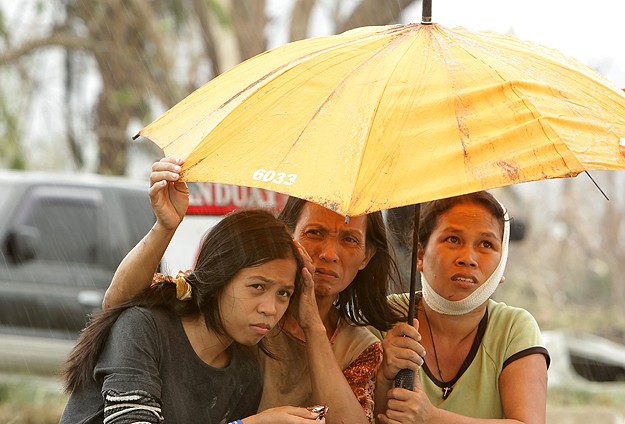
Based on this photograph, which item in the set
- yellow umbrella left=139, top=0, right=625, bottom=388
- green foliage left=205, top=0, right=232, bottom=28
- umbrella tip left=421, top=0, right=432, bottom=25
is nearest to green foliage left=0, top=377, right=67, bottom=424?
yellow umbrella left=139, top=0, right=625, bottom=388

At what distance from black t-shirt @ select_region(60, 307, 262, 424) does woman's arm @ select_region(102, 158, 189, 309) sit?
10 cm

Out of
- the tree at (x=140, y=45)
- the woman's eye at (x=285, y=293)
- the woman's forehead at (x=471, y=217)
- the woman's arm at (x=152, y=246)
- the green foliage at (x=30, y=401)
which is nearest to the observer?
the woman's arm at (x=152, y=246)

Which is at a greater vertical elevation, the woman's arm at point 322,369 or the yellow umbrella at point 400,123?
the yellow umbrella at point 400,123

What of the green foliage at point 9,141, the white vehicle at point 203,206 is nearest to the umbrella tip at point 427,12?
the white vehicle at point 203,206

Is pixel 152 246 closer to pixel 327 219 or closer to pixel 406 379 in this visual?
pixel 327 219

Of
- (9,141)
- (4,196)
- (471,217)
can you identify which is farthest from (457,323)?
(9,141)

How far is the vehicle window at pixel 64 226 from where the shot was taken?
31.4 feet

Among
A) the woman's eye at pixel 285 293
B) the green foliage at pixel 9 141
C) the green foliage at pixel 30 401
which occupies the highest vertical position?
the green foliage at pixel 9 141

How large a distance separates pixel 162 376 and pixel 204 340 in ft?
0.59

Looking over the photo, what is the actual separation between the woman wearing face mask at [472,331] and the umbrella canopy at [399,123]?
62 cm

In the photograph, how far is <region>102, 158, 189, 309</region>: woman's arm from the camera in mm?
3268

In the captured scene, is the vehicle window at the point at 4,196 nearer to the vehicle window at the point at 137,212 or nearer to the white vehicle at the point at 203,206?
the vehicle window at the point at 137,212

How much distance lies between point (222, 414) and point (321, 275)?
1.79 ft

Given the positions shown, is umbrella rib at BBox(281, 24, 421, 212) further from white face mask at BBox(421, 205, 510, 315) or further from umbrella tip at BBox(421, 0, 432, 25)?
white face mask at BBox(421, 205, 510, 315)
